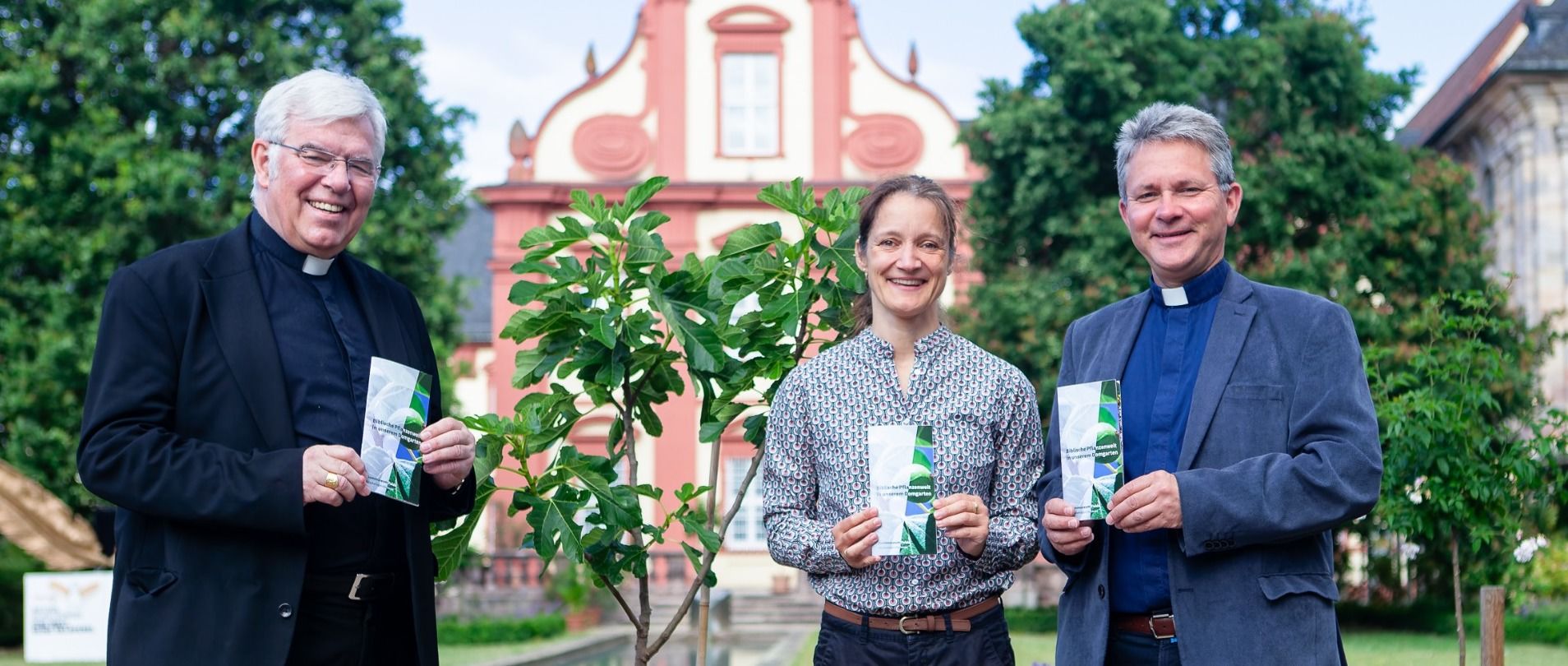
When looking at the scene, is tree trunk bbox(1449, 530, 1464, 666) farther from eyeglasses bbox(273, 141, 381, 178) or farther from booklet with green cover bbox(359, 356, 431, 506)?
eyeglasses bbox(273, 141, 381, 178)

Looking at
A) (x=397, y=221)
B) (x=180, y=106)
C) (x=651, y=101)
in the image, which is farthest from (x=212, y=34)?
(x=651, y=101)

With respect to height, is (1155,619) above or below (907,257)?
below

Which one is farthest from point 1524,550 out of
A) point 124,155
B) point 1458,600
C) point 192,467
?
point 124,155

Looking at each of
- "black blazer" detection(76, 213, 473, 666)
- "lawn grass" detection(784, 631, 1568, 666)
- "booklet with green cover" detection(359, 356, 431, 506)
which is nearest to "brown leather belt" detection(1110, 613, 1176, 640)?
"booklet with green cover" detection(359, 356, 431, 506)

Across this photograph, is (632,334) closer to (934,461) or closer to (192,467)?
(934,461)

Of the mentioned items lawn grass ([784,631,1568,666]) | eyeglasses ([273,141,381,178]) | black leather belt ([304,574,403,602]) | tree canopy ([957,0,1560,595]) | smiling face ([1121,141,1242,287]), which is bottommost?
lawn grass ([784,631,1568,666])

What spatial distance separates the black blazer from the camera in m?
3.25

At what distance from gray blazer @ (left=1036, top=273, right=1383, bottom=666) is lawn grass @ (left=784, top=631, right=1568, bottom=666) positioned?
25.5ft

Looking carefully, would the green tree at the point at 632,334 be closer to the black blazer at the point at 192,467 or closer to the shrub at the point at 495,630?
the black blazer at the point at 192,467

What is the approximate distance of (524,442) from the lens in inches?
194

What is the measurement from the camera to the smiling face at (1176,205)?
3.59 m

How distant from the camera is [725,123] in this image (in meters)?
28.5

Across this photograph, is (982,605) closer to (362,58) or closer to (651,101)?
(362,58)

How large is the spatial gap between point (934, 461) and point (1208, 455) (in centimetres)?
60
